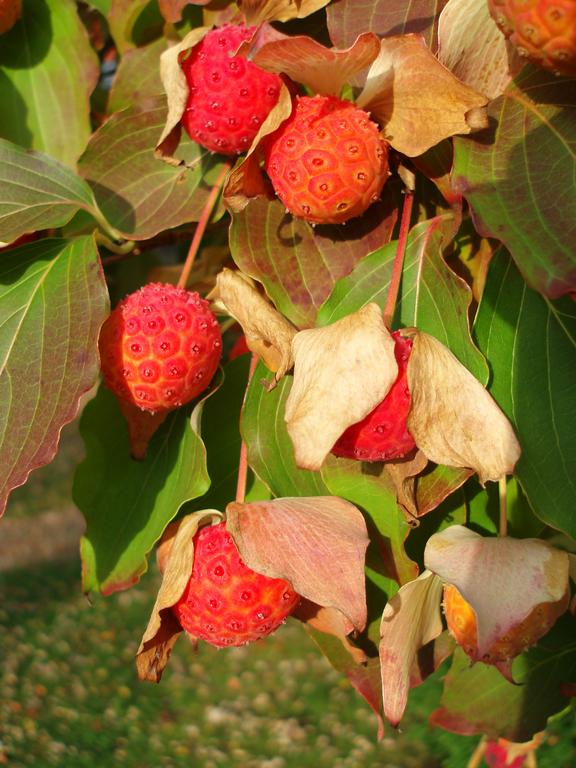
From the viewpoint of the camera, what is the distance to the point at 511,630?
62 centimetres

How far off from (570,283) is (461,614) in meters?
0.24

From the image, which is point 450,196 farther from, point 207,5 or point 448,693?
point 448,693

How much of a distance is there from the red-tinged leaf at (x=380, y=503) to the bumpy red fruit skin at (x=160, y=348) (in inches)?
5.1

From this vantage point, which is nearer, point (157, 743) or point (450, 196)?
point (450, 196)

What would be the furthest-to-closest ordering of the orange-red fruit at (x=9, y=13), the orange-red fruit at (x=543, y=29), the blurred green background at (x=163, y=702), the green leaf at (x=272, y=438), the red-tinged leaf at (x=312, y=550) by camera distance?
1. the blurred green background at (x=163, y=702)
2. the orange-red fruit at (x=9, y=13)
3. the green leaf at (x=272, y=438)
4. the red-tinged leaf at (x=312, y=550)
5. the orange-red fruit at (x=543, y=29)

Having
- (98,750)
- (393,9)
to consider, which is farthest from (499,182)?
(98,750)

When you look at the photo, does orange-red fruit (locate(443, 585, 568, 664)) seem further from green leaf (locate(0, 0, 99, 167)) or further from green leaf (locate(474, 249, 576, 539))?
green leaf (locate(0, 0, 99, 167))

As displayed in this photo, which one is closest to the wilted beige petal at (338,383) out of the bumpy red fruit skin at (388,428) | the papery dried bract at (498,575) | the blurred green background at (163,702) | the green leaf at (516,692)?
the bumpy red fruit skin at (388,428)

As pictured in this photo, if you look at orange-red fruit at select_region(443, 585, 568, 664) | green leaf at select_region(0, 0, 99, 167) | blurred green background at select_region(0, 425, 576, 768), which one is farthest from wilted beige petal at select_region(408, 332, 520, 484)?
blurred green background at select_region(0, 425, 576, 768)

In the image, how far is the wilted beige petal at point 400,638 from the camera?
64cm

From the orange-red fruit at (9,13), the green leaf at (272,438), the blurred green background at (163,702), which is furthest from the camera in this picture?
the blurred green background at (163,702)

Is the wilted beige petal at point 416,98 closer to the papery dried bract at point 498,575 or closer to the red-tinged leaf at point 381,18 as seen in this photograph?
the red-tinged leaf at point 381,18

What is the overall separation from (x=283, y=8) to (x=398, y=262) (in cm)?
20

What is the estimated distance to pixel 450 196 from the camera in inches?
25.8
